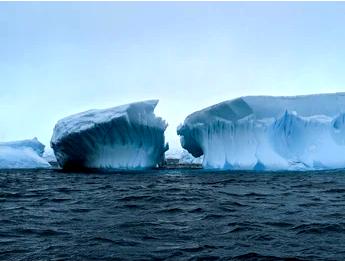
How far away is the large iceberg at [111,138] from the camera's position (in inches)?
918

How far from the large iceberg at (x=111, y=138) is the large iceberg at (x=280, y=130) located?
3.19 m

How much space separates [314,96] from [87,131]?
1265 cm

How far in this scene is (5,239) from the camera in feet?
19.8

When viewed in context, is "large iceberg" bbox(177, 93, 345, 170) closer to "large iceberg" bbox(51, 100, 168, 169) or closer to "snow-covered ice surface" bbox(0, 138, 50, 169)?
"large iceberg" bbox(51, 100, 168, 169)

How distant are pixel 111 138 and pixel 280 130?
9411 millimetres

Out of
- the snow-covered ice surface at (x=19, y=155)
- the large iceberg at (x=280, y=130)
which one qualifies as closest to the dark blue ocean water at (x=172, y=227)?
the large iceberg at (x=280, y=130)

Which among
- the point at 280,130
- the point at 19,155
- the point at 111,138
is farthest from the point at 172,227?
the point at 19,155

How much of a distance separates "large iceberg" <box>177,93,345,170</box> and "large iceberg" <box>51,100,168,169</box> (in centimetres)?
319

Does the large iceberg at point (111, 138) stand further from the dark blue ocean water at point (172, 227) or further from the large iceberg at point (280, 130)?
the dark blue ocean water at point (172, 227)

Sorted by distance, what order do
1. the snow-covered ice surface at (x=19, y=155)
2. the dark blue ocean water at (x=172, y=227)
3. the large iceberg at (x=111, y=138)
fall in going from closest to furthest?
the dark blue ocean water at (x=172, y=227), the large iceberg at (x=111, y=138), the snow-covered ice surface at (x=19, y=155)

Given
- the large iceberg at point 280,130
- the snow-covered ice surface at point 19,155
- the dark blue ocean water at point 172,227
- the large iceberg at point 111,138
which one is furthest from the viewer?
the snow-covered ice surface at point 19,155

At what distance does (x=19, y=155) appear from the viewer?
109ft

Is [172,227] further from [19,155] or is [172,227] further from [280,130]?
[19,155]

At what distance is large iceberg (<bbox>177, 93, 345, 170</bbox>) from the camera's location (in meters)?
23.7
